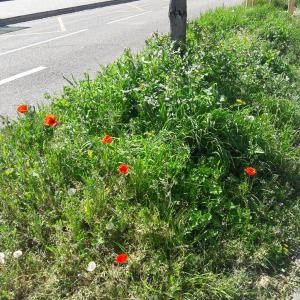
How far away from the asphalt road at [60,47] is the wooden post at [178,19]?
1502mm

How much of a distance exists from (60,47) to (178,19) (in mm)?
5444

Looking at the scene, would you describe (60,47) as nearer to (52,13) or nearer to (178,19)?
(178,19)

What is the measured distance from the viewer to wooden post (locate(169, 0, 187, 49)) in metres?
4.76

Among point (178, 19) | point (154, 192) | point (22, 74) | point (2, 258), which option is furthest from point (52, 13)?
point (2, 258)

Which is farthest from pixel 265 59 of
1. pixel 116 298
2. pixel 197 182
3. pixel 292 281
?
pixel 116 298

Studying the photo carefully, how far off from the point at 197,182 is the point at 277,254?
2.50ft

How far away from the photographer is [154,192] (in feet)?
9.34

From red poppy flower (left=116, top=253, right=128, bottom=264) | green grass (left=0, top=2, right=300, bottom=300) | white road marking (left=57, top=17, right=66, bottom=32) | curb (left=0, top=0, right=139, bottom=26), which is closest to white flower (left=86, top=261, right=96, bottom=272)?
green grass (left=0, top=2, right=300, bottom=300)

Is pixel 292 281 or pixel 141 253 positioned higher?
pixel 141 253

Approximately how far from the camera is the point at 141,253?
8.18 ft

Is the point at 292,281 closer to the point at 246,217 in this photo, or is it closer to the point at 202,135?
the point at 246,217

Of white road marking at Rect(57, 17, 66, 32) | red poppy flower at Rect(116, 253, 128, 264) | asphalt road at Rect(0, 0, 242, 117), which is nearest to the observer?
red poppy flower at Rect(116, 253, 128, 264)

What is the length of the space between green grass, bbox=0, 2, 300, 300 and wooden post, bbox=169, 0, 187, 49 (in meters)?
0.72

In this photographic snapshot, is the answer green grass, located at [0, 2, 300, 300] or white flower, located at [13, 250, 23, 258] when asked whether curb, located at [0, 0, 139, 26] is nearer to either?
green grass, located at [0, 2, 300, 300]
